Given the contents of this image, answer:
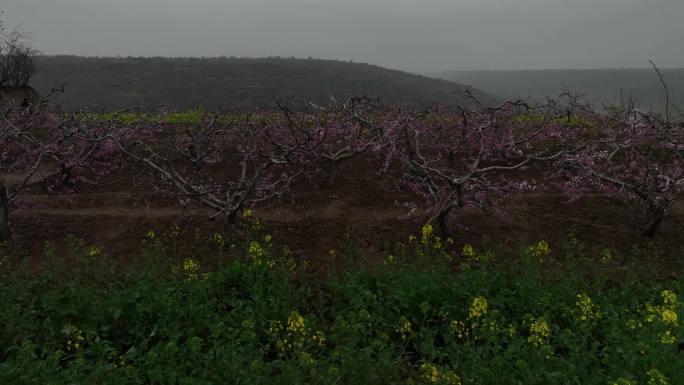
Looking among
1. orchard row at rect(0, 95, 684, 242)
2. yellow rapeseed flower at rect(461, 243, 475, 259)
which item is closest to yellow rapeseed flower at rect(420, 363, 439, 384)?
yellow rapeseed flower at rect(461, 243, 475, 259)

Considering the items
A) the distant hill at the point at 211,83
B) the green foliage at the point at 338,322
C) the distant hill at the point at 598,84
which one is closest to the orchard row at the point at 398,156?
→ the green foliage at the point at 338,322

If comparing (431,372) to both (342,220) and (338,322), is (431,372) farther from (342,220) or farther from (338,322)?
(342,220)

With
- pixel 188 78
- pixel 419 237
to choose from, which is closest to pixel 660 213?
pixel 419 237

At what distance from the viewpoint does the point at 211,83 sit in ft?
160

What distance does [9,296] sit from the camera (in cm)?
579

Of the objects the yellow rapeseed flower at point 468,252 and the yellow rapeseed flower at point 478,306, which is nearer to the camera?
the yellow rapeseed flower at point 478,306

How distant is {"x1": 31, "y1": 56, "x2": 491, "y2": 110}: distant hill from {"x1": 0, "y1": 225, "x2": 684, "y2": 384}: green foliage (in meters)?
31.6

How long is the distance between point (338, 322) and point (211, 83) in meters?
47.6

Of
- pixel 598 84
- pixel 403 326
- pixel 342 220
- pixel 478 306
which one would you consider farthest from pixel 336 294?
pixel 598 84

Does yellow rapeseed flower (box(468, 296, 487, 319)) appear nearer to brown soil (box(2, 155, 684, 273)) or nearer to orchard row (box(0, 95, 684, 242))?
brown soil (box(2, 155, 684, 273))

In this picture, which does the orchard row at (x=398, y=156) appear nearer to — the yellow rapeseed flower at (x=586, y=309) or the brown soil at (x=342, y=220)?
the brown soil at (x=342, y=220)

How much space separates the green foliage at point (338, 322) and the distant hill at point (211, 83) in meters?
31.6

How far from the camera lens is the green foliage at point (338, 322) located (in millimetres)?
4230

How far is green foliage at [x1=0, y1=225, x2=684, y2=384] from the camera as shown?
4.23 meters
